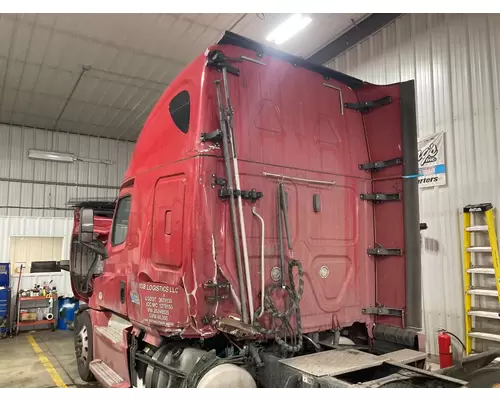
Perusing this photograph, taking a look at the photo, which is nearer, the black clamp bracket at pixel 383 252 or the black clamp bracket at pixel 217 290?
the black clamp bracket at pixel 217 290

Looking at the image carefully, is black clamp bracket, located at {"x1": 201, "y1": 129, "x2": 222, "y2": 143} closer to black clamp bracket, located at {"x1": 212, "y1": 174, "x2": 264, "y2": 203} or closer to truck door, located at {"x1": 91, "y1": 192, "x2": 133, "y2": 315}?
black clamp bracket, located at {"x1": 212, "y1": 174, "x2": 264, "y2": 203}

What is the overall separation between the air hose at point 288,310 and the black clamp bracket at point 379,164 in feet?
4.11

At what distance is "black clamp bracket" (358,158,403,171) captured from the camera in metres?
3.67

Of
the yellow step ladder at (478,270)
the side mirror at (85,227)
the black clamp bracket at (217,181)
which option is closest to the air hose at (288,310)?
the black clamp bracket at (217,181)

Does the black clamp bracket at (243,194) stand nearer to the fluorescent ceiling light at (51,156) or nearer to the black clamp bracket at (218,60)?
the black clamp bracket at (218,60)

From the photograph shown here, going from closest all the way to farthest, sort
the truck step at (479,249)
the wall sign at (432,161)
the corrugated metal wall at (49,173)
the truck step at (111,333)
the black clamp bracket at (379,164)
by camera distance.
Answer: the black clamp bracket at (379,164) → the truck step at (111,333) → the truck step at (479,249) → the wall sign at (432,161) → the corrugated metal wall at (49,173)

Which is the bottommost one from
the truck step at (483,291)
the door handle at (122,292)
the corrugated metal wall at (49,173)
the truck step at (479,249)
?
the truck step at (483,291)

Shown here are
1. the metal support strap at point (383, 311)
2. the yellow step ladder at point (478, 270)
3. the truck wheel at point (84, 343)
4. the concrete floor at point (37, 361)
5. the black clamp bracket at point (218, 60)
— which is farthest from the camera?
the concrete floor at point (37, 361)

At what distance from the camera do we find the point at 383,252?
12.0 ft

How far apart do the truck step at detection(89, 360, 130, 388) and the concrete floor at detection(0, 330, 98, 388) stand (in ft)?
4.44

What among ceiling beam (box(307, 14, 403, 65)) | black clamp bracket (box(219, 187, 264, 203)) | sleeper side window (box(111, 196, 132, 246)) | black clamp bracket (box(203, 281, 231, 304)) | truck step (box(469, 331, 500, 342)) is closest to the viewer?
black clamp bracket (box(203, 281, 231, 304))

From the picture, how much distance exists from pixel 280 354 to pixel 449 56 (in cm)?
525

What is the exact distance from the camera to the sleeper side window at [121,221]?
12.9 ft

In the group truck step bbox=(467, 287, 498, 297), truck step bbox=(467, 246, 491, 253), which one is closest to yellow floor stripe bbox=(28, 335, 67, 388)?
truck step bbox=(467, 287, 498, 297)
